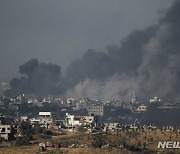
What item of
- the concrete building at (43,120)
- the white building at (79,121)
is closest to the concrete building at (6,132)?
the concrete building at (43,120)

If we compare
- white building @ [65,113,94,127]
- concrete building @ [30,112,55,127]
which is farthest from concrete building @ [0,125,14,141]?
white building @ [65,113,94,127]

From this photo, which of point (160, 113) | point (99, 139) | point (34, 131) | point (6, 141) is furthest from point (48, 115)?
point (99, 139)

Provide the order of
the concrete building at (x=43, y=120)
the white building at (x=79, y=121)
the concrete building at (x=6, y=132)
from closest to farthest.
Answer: the concrete building at (x=6, y=132), the concrete building at (x=43, y=120), the white building at (x=79, y=121)

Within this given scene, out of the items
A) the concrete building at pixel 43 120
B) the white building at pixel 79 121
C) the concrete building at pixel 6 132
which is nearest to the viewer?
the concrete building at pixel 6 132

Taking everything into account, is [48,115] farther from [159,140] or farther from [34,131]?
[159,140]

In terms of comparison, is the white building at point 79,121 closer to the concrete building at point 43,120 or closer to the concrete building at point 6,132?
the concrete building at point 43,120

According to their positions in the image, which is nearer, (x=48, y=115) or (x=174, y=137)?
(x=174, y=137)

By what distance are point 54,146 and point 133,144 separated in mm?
13921

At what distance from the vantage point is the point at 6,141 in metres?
81.3

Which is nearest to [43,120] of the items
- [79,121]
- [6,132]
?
[79,121]

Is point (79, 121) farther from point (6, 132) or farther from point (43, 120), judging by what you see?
point (6, 132)

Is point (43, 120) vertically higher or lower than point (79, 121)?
higher

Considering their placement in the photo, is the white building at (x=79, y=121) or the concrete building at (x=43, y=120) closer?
the concrete building at (x=43, y=120)

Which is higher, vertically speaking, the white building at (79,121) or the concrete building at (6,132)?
the white building at (79,121)
